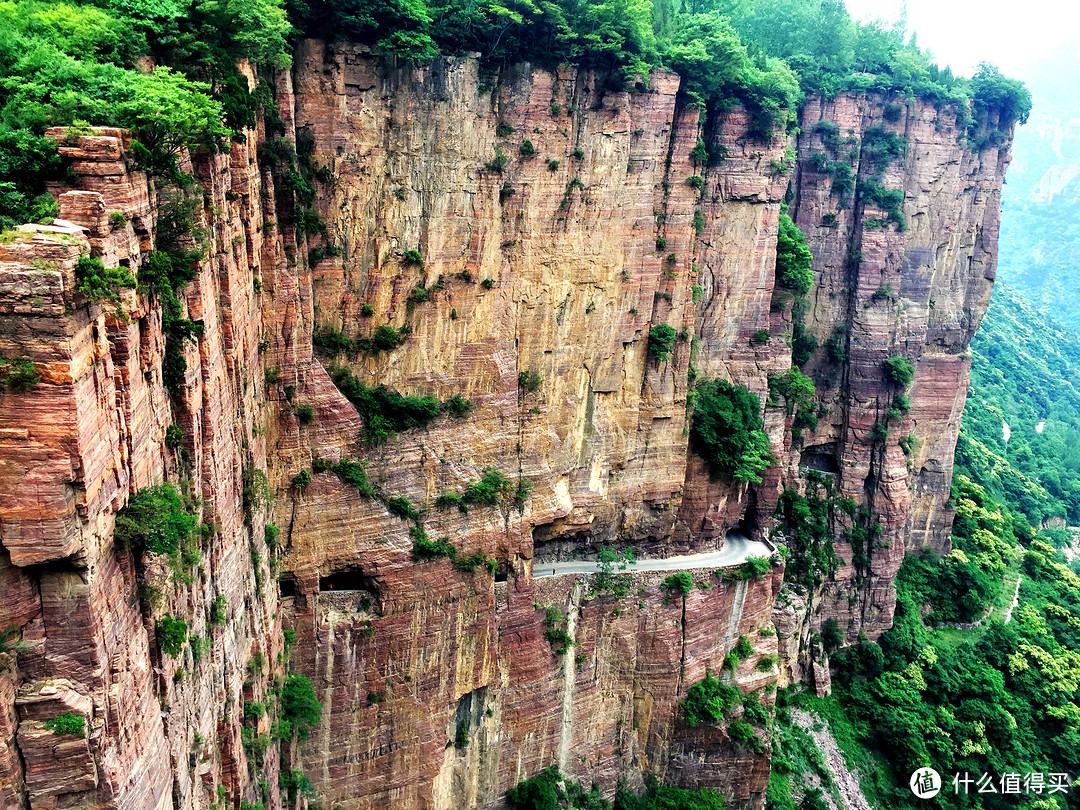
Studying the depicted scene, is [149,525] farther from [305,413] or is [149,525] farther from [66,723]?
[305,413]

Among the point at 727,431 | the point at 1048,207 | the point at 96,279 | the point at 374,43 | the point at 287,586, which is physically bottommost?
the point at 287,586

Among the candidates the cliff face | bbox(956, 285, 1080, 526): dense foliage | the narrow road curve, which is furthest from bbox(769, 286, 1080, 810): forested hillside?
the cliff face

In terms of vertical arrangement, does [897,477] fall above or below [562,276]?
below

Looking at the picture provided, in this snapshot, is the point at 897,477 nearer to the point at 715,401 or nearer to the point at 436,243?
the point at 715,401

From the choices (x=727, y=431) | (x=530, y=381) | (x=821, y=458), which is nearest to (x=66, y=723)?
(x=530, y=381)

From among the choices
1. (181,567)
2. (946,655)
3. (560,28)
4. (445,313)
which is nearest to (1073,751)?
(946,655)

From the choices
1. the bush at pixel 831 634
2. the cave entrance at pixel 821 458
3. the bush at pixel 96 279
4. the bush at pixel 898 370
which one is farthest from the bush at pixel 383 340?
the bush at pixel 831 634

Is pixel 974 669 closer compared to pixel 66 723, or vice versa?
pixel 66 723
